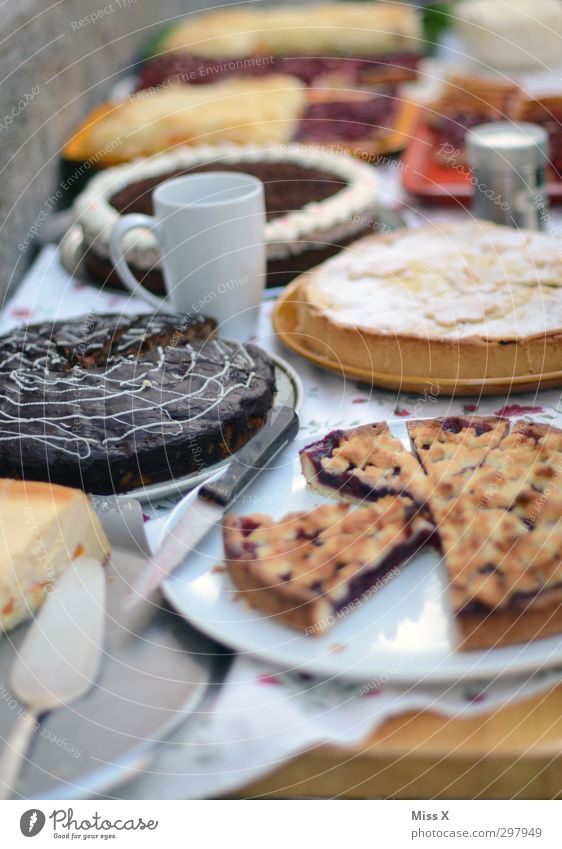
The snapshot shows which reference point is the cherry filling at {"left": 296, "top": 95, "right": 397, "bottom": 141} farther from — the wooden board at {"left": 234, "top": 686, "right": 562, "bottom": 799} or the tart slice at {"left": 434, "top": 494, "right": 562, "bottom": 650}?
the wooden board at {"left": 234, "top": 686, "right": 562, "bottom": 799}

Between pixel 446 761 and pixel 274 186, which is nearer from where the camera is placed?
pixel 446 761

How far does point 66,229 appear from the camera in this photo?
4.93ft

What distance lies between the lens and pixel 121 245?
3.77ft

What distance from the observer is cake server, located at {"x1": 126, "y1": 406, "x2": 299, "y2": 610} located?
2.18ft

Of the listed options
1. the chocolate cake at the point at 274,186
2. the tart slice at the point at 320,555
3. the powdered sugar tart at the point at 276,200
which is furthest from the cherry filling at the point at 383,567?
the chocolate cake at the point at 274,186

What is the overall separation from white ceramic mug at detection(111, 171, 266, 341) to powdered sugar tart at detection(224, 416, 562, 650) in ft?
1.20

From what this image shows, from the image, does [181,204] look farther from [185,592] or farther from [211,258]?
[185,592]

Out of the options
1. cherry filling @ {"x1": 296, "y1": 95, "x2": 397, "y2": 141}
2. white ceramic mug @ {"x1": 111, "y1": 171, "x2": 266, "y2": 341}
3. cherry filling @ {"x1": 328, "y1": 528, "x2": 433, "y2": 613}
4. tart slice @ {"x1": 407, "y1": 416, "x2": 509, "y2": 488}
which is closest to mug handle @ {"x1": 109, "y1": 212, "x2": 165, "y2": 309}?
white ceramic mug @ {"x1": 111, "y1": 171, "x2": 266, "y2": 341}

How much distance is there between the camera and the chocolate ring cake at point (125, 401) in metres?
0.78

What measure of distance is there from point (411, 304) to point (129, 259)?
0.44 metres

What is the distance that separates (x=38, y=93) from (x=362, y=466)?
116cm

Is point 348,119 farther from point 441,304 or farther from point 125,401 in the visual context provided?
point 125,401

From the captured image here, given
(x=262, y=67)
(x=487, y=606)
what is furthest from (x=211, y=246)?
(x=262, y=67)

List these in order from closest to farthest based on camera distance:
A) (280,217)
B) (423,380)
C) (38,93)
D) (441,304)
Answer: (423,380) < (441,304) < (280,217) < (38,93)
